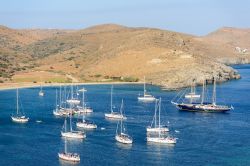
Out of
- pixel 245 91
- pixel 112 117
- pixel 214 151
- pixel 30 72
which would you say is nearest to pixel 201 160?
pixel 214 151

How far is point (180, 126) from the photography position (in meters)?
100

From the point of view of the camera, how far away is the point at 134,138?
290 feet

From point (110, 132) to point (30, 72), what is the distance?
336 feet

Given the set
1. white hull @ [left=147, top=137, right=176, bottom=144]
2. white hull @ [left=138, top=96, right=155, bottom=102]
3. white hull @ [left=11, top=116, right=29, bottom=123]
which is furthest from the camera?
white hull @ [left=138, top=96, right=155, bottom=102]

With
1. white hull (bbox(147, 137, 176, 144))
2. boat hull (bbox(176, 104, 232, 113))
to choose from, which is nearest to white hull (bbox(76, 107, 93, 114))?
boat hull (bbox(176, 104, 232, 113))

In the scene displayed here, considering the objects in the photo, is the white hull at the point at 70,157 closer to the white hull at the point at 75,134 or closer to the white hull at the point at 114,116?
the white hull at the point at 75,134

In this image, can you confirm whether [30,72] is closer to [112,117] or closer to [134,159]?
[112,117]

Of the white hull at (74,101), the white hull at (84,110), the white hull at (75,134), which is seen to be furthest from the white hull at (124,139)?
the white hull at (74,101)

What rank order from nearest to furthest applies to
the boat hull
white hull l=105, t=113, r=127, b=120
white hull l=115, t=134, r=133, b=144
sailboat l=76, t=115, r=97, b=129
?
white hull l=115, t=134, r=133, b=144
sailboat l=76, t=115, r=97, b=129
white hull l=105, t=113, r=127, b=120
the boat hull

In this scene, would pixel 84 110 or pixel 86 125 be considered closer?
pixel 86 125

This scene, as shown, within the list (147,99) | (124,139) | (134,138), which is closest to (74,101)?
(147,99)

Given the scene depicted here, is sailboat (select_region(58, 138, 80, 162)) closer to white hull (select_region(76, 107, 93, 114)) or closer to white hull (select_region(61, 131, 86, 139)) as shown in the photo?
white hull (select_region(61, 131, 86, 139))

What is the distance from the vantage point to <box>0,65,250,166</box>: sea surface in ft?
247

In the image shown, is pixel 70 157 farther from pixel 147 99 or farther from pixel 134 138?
pixel 147 99
